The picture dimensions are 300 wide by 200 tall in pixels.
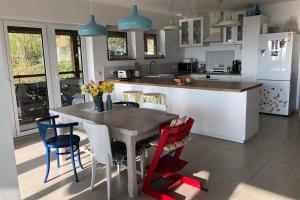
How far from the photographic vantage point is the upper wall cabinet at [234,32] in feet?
20.2

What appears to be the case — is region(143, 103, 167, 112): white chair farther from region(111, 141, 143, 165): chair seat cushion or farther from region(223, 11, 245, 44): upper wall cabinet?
region(223, 11, 245, 44): upper wall cabinet

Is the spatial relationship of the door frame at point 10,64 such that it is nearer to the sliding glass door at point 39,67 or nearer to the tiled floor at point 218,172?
the sliding glass door at point 39,67

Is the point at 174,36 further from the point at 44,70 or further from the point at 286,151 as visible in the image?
the point at 286,151

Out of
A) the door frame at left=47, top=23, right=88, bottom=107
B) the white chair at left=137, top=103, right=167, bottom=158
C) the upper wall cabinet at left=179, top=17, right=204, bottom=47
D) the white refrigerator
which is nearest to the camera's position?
the white chair at left=137, top=103, right=167, bottom=158

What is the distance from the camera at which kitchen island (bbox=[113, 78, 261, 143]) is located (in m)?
3.97

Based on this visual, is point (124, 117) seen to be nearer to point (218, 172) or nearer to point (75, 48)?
point (218, 172)

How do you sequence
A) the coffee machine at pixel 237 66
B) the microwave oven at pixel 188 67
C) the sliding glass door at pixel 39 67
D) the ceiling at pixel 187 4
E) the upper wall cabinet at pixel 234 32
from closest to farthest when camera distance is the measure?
the sliding glass door at pixel 39 67 → the ceiling at pixel 187 4 → the upper wall cabinet at pixel 234 32 → the coffee machine at pixel 237 66 → the microwave oven at pixel 188 67

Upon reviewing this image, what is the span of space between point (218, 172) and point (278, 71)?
3.45 m

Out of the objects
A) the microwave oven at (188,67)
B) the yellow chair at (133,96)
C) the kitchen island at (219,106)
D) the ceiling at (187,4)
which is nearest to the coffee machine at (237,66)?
the microwave oven at (188,67)

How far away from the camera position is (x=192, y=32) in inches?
279

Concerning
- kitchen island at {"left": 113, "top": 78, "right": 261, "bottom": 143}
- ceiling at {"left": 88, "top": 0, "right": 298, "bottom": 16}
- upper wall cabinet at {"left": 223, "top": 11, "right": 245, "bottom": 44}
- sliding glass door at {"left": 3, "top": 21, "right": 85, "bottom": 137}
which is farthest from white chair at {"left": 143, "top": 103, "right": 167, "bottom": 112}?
upper wall cabinet at {"left": 223, "top": 11, "right": 245, "bottom": 44}

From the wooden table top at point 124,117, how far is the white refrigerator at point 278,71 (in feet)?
11.9

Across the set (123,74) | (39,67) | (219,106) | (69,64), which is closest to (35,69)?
(39,67)

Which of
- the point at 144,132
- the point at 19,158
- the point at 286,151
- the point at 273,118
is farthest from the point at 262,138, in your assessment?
the point at 19,158
